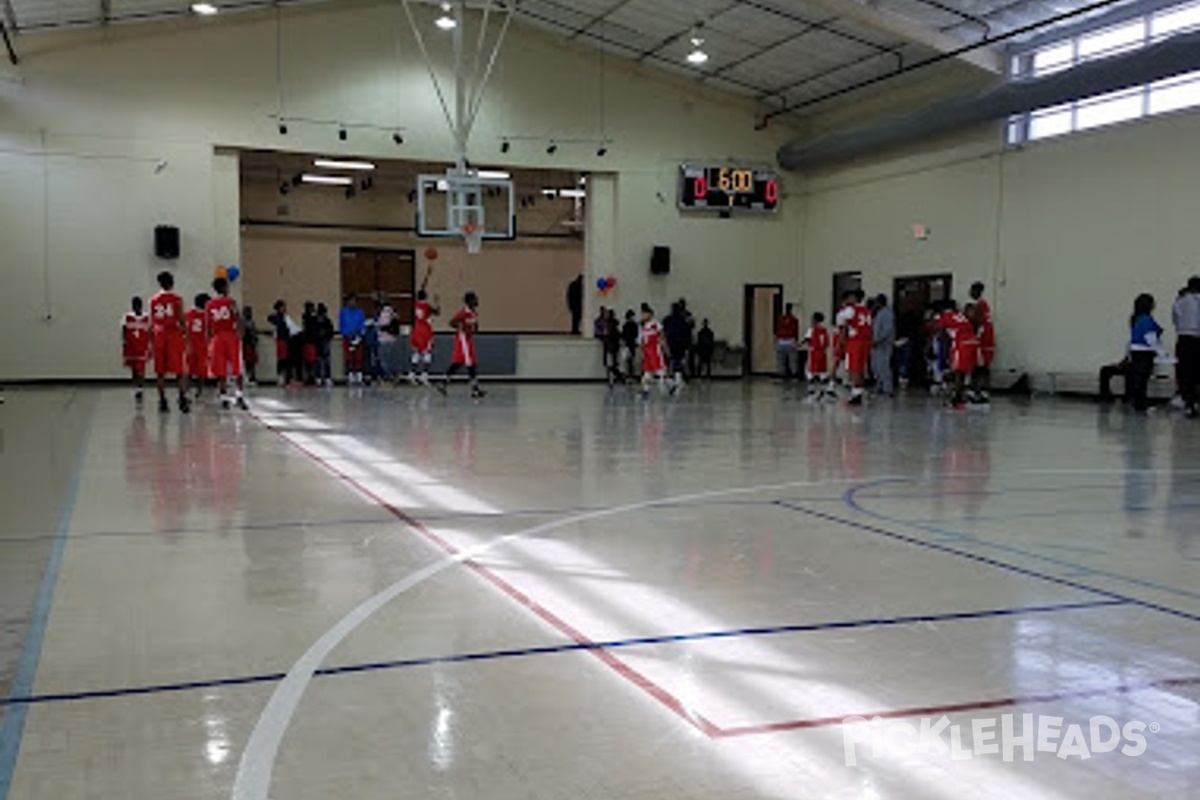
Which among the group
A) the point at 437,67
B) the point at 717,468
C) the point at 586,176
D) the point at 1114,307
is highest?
the point at 437,67

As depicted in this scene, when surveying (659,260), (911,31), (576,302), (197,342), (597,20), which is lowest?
(197,342)

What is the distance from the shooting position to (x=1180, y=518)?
6086mm

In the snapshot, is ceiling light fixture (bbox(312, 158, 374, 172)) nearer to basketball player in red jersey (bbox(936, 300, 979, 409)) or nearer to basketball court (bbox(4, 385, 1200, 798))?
basketball player in red jersey (bbox(936, 300, 979, 409))

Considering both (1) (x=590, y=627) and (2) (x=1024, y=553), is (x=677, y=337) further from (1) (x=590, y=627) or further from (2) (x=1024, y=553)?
(1) (x=590, y=627)

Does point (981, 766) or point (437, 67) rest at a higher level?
point (437, 67)

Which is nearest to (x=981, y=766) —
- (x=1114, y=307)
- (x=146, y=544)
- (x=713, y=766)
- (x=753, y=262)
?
(x=713, y=766)

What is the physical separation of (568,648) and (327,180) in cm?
2683

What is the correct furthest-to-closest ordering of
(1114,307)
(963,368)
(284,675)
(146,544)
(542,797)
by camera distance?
1. (1114,307)
2. (963,368)
3. (146,544)
4. (284,675)
5. (542,797)

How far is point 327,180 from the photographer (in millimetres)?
28547

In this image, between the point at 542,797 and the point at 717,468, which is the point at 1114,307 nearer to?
the point at 717,468

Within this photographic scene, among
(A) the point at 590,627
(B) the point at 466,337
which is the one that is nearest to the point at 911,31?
(B) the point at 466,337

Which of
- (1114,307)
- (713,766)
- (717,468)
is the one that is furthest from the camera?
(1114,307)

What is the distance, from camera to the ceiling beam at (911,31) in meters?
16.9

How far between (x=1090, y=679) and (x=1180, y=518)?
341cm
